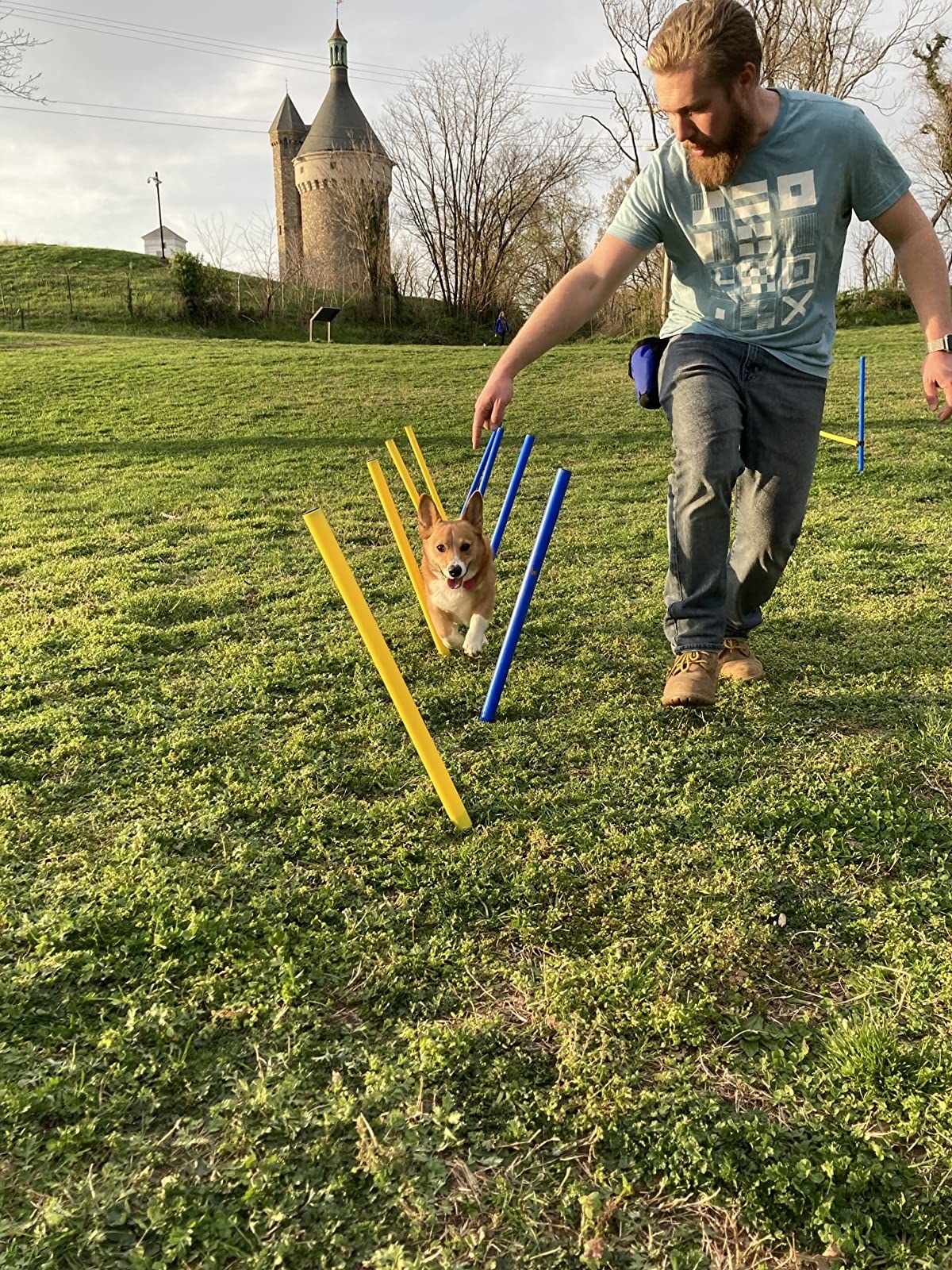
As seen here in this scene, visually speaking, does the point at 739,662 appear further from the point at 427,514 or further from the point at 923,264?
the point at 427,514

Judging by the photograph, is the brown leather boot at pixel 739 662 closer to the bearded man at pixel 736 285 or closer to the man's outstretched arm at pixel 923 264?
the bearded man at pixel 736 285

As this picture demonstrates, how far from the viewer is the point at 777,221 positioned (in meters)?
2.92

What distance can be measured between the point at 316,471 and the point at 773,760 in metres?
6.74

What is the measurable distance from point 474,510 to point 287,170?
182 feet

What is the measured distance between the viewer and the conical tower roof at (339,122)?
Answer: 1751 inches

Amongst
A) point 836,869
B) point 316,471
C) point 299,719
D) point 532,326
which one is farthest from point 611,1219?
point 316,471

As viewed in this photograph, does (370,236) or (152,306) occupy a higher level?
(370,236)

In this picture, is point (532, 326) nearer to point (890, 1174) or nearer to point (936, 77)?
point (890, 1174)

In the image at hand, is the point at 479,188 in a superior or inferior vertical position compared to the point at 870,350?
superior

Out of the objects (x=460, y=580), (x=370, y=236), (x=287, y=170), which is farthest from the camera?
(x=287, y=170)

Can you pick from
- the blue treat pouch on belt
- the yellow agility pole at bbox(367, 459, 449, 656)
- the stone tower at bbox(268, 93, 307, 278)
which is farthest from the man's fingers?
the stone tower at bbox(268, 93, 307, 278)

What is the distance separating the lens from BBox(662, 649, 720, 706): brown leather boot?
3057 millimetres

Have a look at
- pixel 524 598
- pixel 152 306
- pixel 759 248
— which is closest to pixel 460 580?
pixel 524 598

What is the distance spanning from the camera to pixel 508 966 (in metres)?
1.96
